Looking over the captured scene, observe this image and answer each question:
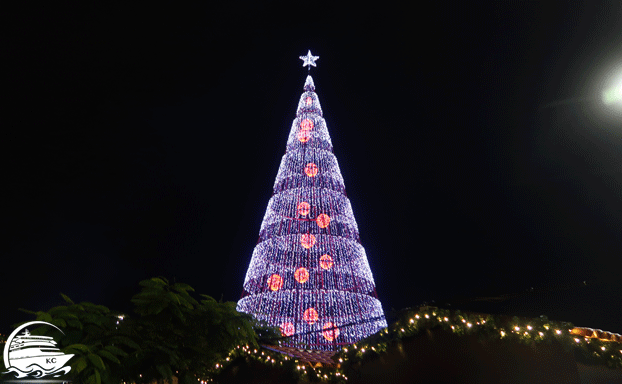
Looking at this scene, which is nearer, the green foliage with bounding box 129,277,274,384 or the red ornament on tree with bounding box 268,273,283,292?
the green foliage with bounding box 129,277,274,384

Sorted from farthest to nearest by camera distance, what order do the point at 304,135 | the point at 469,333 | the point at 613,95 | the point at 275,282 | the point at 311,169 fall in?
the point at 304,135 → the point at 311,169 → the point at 275,282 → the point at 469,333 → the point at 613,95

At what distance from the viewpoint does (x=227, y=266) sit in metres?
27.7

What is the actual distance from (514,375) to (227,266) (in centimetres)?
2377

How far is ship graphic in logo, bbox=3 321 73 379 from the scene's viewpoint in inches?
161

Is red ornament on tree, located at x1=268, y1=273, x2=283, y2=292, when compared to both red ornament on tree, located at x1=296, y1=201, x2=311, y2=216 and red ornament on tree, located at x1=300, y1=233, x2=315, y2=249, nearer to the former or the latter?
red ornament on tree, located at x1=300, y1=233, x2=315, y2=249

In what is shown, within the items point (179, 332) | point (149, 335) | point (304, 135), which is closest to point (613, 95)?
point (179, 332)

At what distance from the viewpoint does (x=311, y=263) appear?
12.8 metres

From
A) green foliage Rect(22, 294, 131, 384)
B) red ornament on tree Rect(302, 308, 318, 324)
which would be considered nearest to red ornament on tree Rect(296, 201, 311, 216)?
red ornament on tree Rect(302, 308, 318, 324)

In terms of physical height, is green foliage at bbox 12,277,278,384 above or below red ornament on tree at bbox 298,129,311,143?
below

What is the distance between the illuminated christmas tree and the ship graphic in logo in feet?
24.1

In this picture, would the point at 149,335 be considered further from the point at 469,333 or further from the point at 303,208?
the point at 303,208

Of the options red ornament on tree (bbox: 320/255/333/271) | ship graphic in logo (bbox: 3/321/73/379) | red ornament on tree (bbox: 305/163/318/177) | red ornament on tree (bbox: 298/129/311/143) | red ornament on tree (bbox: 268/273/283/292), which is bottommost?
ship graphic in logo (bbox: 3/321/73/379)

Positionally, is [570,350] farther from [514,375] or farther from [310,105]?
[310,105]

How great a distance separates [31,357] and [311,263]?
30.0 ft
